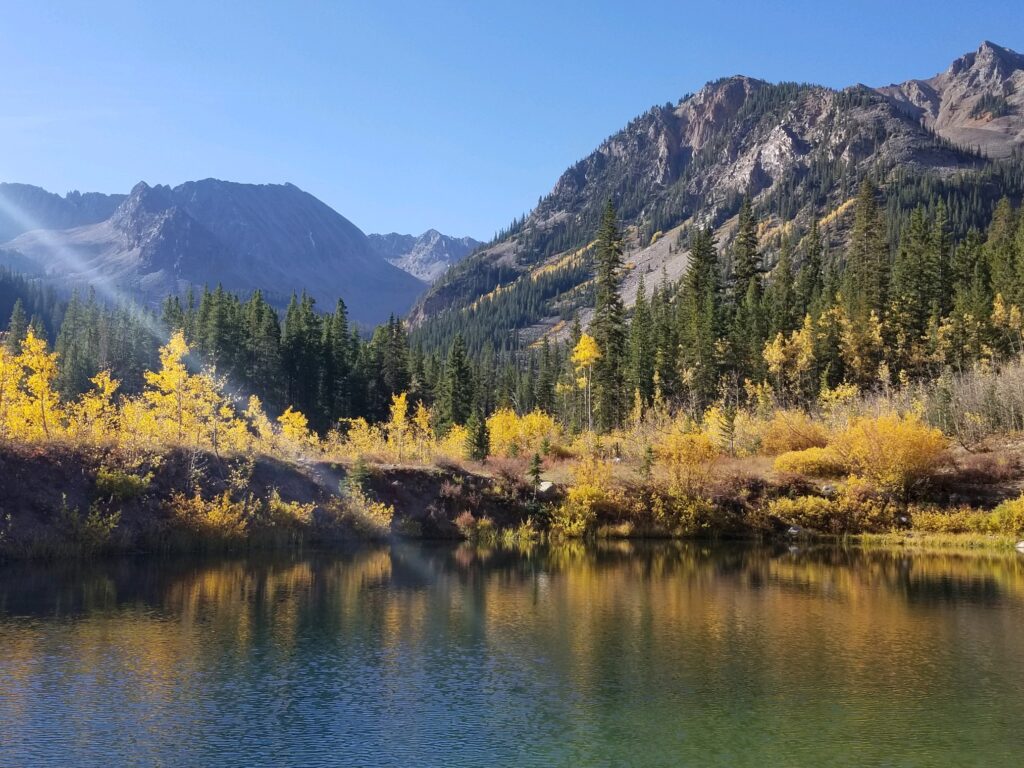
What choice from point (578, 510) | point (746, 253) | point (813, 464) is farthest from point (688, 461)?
point (746, 253)

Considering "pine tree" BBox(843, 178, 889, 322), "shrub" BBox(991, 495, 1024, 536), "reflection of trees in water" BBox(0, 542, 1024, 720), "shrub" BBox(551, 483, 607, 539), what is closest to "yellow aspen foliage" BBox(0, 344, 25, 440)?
"reflection of trees in water" BBox(0, 542, 1024, 720)

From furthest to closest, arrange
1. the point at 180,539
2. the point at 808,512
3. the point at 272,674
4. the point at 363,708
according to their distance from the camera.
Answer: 1. the point at 808,512
2. the point at 180,539
3. the point at 272,674
4. the point at 363,708

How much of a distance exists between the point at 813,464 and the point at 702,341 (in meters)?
33.3

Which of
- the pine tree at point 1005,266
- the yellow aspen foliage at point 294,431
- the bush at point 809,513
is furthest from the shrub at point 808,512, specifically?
the pine tree at point 1005,266

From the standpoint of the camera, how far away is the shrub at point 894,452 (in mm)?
54812

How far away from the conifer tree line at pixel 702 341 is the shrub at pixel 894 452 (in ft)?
52.6

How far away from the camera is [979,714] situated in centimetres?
1831

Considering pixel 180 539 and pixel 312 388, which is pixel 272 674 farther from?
pixel 312 388

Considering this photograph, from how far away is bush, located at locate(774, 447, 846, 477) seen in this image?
192 feet

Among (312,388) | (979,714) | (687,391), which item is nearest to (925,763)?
(979,714)

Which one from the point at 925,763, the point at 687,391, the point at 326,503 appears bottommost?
the point at 925,763

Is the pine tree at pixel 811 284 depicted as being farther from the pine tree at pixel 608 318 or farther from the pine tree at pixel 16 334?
the pine tree at pixel 16 334

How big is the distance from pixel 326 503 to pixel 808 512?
107ft

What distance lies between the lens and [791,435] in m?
63.7
